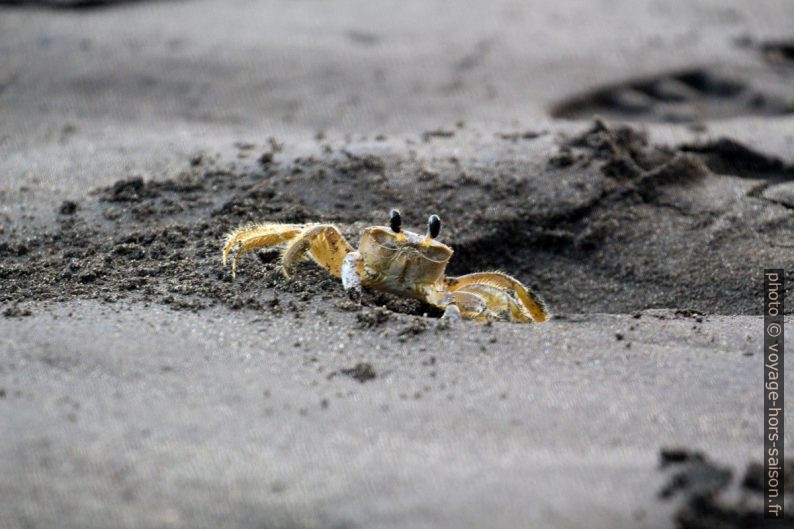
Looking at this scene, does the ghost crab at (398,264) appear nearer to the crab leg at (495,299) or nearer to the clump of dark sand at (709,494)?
the crab leg at (495,299)

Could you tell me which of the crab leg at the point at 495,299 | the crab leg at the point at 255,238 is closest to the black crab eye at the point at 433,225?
the crab leg at the point at 495,299

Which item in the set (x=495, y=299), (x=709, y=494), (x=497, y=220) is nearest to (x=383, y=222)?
(x=497, y=220)

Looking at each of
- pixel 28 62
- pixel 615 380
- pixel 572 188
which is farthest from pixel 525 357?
pixel 28 62

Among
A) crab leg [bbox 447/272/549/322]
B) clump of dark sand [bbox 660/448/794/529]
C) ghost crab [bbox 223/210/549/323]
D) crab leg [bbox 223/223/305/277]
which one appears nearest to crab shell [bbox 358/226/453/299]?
ghost crab [bbox 223/210/549/323]

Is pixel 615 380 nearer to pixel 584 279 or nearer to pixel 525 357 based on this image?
pixel 525 357

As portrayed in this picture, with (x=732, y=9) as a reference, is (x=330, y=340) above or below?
below

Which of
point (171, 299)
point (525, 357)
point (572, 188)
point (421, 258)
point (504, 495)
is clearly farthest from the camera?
point (572, 188)

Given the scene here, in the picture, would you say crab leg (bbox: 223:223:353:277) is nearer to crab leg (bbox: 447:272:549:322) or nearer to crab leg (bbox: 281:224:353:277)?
crab leg (bbox: 281:224:353:277)

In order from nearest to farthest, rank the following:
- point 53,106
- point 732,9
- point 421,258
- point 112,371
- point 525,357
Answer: point 112,371
point 525,357
point 421,258
point 53,106
point 732,9
